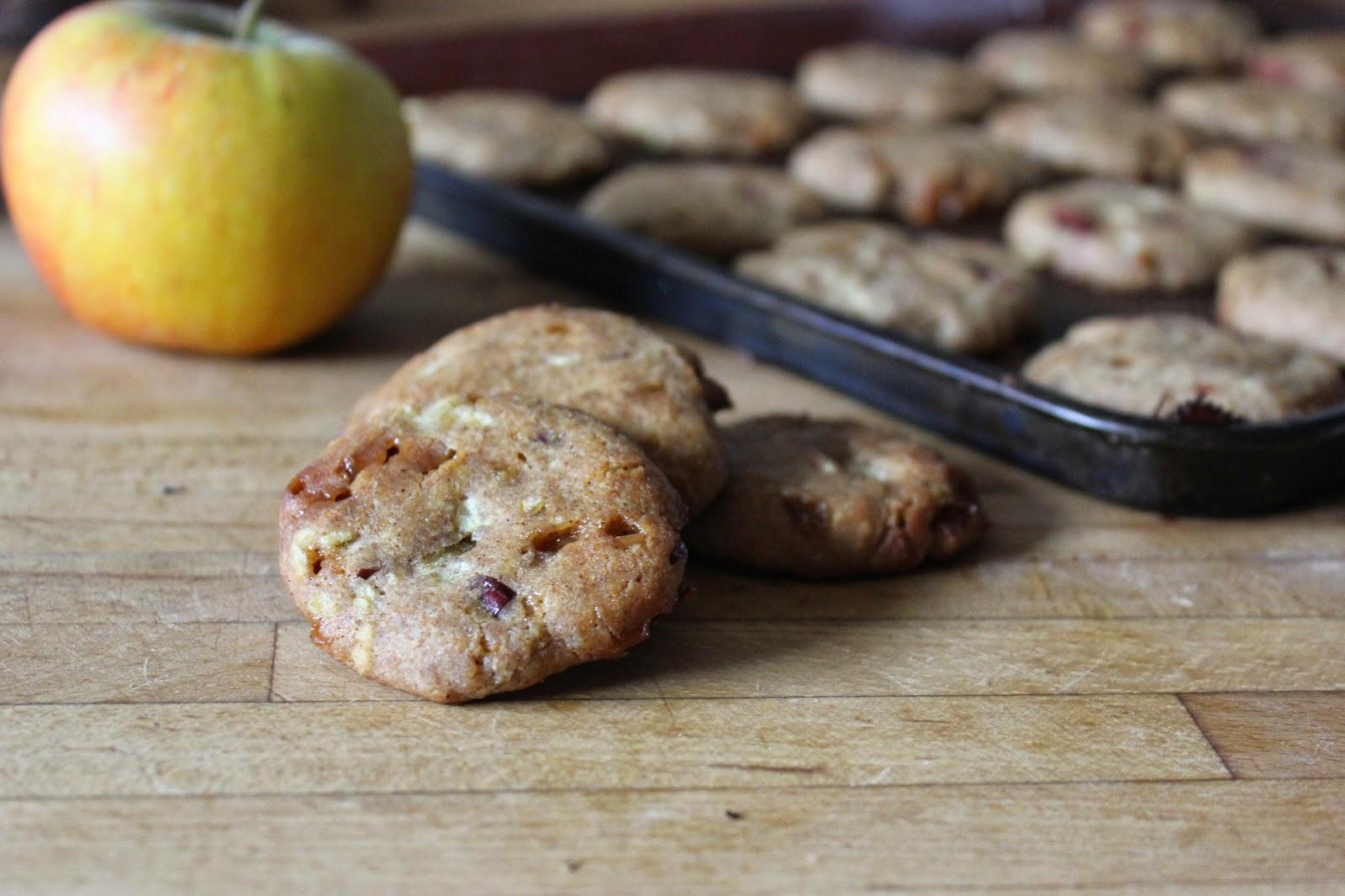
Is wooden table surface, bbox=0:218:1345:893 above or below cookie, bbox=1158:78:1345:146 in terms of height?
below

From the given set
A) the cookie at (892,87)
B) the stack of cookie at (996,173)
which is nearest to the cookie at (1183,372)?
the stack of cookie at (996,173)

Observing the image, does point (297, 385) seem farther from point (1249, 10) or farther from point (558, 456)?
point (1249, 10)

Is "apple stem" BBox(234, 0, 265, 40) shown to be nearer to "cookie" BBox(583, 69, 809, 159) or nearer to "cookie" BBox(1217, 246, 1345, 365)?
"cookie" BBox(583, 69, 809, 159)

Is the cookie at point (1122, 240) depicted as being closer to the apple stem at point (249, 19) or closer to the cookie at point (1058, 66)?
the cookie at point (1058, 66)

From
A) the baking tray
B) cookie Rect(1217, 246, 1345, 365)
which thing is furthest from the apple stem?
cookie Rect(1217, 246, 1345, 365)

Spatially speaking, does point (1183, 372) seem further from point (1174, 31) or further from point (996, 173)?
point (1174, 31)

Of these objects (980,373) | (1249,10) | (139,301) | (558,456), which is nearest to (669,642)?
(558,456)
